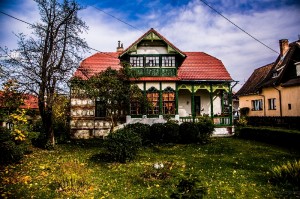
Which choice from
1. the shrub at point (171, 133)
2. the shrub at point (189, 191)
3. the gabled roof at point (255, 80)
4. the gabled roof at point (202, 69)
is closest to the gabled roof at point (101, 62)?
the gabled roof at point (202, 69)

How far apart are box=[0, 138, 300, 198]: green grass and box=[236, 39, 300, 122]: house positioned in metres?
12.6

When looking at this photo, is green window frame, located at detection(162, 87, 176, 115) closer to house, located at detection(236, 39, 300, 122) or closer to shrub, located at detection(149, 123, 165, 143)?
shrub, located at detection(149, 123, 165, 143)

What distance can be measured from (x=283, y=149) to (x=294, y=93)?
480 inches

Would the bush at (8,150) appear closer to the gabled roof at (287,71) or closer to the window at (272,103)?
the gabled roof at (287,71)

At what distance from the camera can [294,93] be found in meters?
24.2

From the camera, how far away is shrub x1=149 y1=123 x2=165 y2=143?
17281 mm

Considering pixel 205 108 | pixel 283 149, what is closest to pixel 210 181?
pixel 283 149

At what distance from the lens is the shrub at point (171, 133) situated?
56.6 ft

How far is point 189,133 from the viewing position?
17.4m

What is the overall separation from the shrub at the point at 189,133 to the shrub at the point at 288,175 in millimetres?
8625

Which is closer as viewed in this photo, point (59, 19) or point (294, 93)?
point (59, 19)

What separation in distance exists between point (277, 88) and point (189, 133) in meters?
16.0

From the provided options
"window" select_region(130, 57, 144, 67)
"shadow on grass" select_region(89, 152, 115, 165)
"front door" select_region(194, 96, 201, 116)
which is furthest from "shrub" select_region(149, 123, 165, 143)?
"front door" select_region(194, 96, 201, 116)

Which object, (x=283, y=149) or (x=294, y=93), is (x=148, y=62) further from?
(x=294, y=93)
